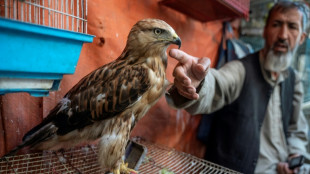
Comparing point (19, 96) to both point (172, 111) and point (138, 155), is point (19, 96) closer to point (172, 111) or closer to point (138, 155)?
point (138, 155)

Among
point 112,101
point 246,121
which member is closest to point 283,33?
point 246,121

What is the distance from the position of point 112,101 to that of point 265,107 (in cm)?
131

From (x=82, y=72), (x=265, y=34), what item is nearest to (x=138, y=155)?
(x=82, y=72)

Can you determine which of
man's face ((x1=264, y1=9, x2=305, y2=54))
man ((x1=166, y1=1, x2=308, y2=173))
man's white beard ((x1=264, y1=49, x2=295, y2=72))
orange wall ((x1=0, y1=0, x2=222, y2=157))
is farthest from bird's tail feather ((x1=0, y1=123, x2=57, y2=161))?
man's face ((x1=264, y1=9, x2=305, y2=54))

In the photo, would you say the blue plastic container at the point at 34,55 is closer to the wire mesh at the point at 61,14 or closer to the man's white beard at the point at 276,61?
the wire mesh at the point at 61,14

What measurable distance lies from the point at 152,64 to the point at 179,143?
1.03 metres

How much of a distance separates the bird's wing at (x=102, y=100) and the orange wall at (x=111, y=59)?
0.14 m

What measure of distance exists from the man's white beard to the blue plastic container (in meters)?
1.51

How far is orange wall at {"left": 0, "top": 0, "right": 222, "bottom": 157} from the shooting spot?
34.6 inches

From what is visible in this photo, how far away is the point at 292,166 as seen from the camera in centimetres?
155

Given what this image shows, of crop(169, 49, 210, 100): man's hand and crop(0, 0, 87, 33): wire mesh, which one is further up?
crop(0, 0, 87, 33): wire mesh

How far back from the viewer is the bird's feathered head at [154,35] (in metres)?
0.82

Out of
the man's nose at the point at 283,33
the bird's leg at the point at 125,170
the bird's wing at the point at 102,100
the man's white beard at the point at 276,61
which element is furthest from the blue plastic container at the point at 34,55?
the man's nose at the point at 283,33

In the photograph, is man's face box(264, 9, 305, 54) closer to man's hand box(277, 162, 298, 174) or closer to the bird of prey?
man's hand box(277, 162, 298, 174)
